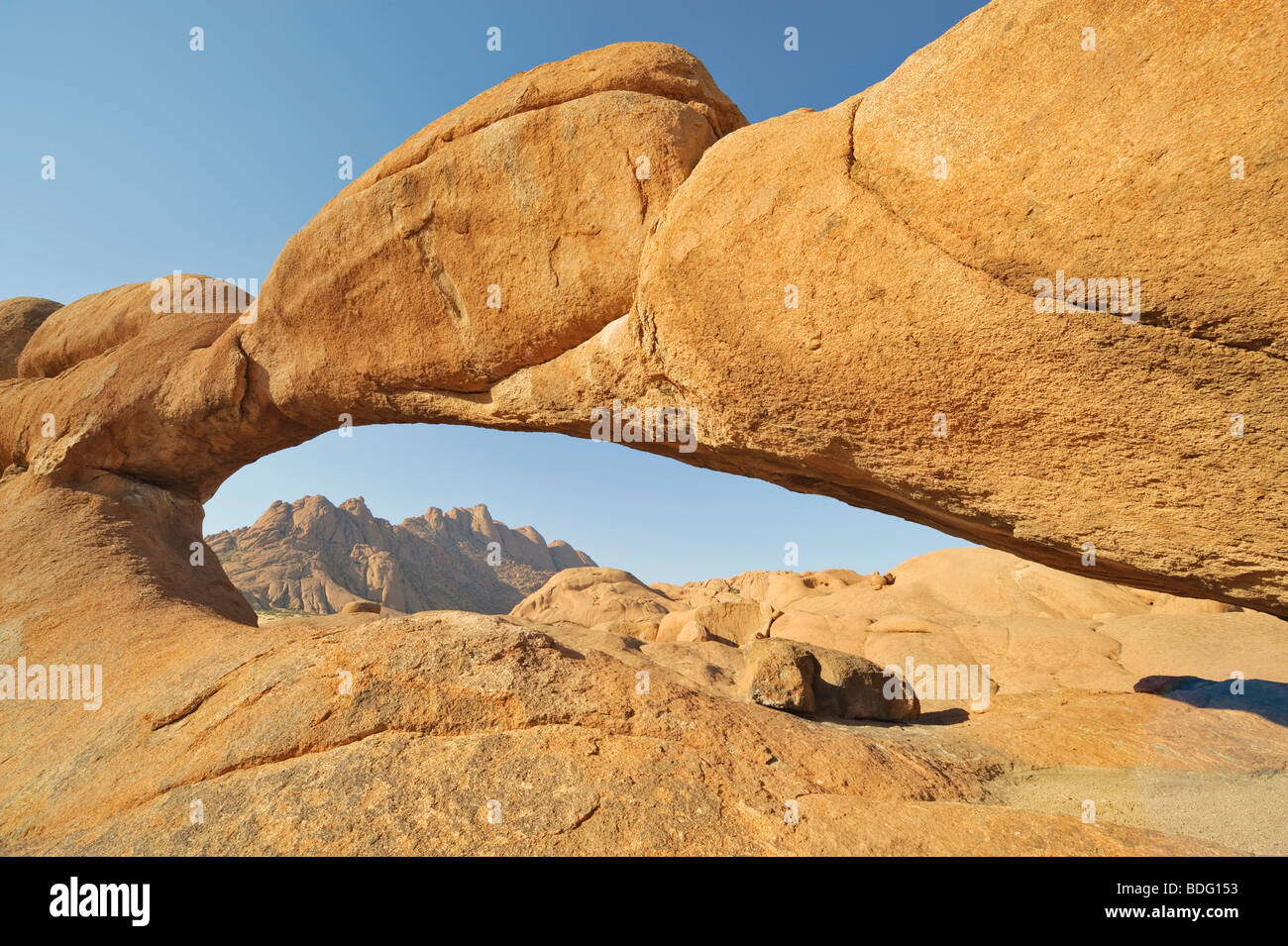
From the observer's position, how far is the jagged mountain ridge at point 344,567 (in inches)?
1564

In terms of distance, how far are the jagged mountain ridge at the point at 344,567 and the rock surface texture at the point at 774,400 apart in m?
35.4

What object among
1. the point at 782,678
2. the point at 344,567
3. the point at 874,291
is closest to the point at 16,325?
the point at 782,678

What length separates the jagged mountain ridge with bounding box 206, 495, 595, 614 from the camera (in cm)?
3972

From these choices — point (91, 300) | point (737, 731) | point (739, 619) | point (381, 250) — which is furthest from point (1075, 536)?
point (91, 300)

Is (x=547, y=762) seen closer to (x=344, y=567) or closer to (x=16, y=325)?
(x=16, y=325)

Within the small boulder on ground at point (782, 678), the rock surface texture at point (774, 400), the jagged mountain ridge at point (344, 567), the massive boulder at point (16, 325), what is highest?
the massive boulder at point (16, 325)

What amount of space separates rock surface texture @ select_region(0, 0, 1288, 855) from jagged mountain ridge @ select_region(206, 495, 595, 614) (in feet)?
116

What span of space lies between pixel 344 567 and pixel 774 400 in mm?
47840

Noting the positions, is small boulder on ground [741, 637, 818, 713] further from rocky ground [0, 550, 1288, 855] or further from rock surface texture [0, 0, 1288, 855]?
rocky ground [0, 550, 1288, 855]

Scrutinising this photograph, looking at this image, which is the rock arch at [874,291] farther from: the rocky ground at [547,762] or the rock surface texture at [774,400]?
the rocky ground at [547,762]

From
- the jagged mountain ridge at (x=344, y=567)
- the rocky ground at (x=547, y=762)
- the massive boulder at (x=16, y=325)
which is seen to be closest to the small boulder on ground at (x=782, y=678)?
the rocky ground at (x=547, y=762)

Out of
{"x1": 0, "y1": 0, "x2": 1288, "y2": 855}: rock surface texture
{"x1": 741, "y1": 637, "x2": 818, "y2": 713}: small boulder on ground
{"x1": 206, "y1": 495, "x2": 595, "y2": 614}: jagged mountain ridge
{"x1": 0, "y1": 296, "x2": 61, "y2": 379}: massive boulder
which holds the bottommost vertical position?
{"x1": 206, "y1": 495, "x2": 595, "y2": 614}: jagged mountain ridge

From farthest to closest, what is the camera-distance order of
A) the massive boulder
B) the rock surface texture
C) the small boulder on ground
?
the massive boulder, the small boulder on ground, the rock surface texture

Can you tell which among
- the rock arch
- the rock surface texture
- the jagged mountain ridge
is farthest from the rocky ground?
the jagged mountain ridge
